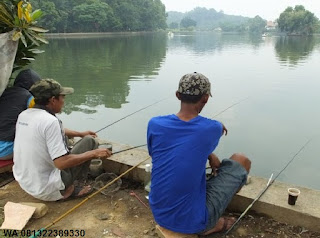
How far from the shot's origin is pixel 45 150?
2.90m

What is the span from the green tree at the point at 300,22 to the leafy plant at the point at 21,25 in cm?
8929

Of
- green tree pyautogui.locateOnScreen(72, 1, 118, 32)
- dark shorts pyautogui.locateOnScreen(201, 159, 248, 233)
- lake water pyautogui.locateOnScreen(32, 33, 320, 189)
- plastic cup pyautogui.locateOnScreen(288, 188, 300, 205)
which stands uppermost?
green tree pyautogui.locateOnScreen(72, 1, 118, 32)

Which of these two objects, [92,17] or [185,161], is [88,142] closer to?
[185,161]

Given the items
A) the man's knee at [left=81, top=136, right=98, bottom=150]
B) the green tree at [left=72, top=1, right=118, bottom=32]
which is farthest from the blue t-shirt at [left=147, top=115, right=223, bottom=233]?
the green tree at [left=72, top=1, right=118, bottom=32]

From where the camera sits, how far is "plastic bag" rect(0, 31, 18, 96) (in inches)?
144

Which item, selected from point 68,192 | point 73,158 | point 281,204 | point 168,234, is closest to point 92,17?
point 68,192

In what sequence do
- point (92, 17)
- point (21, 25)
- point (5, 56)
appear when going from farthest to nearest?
1. point (92, 17)
2. point (21, 25)
3. point (5, 56)

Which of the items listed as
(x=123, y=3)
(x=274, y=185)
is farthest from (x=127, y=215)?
(x=123, y=3)

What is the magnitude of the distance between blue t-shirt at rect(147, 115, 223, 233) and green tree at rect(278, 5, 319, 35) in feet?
297

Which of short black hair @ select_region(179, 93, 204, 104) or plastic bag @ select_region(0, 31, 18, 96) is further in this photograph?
plastic bag @ select_region(0, 31, 18, 96)

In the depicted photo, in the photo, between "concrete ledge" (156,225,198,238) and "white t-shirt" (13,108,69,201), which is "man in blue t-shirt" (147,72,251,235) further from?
"white t-shirt" (13,108,69,201)

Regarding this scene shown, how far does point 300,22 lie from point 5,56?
91.1 m

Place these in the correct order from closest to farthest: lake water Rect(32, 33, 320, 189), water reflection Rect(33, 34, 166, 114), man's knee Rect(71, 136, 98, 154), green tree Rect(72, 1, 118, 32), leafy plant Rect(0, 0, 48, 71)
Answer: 1. man's knee Rect(71, 136, 98, 154)
2. leafy plant Rect(0, 0, 48, 71)
3. lake water Rect(32, 33, 320, 189)
4. water reflection Rect(33, 34, 166, 114)
5. green tree Rect(72, 1, 118, 32)

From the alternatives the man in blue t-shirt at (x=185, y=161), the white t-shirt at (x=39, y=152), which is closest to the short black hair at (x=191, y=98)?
the man in blue t-shirt at (x=185, y=161)
